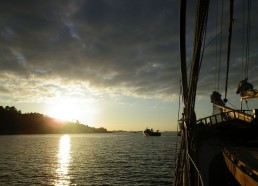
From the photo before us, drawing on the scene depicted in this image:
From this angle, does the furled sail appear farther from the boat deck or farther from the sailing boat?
the boat deck

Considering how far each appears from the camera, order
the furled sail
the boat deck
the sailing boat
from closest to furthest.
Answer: the sailing boat → the boat deck → the furled sail

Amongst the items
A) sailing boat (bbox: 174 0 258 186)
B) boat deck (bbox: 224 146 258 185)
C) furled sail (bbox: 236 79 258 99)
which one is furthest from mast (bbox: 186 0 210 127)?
furled sail (bbox: 236 79 258 99)

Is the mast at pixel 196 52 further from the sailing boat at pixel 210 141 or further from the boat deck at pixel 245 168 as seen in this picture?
the boat deck at pixel 245 168

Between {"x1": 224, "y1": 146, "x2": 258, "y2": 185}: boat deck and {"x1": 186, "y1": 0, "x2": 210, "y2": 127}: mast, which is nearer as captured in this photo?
{"x1": 186, "y1": 0, "x2": 210, "y2": 127}: mast

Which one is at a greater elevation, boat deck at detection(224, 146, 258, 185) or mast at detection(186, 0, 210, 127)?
mast at detection(186, 0, 210, 127)

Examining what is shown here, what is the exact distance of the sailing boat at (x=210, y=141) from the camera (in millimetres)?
7410

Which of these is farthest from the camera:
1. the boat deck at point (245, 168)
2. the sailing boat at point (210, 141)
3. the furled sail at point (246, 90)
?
the furled sail at point (246, 90)

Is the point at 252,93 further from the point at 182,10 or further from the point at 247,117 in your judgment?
the point at 182,10

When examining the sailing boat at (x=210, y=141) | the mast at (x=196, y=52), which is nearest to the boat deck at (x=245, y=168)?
the sailing boat at (x=210, y=141)

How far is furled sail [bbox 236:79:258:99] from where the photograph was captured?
67.6ft

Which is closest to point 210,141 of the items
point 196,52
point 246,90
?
point 246,90

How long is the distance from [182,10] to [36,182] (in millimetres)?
42858

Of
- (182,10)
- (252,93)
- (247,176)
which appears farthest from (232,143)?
(182,10)

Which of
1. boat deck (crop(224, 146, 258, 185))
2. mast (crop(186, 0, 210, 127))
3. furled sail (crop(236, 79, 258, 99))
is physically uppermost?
furled sail (crop(236, 79, 258, 99))
